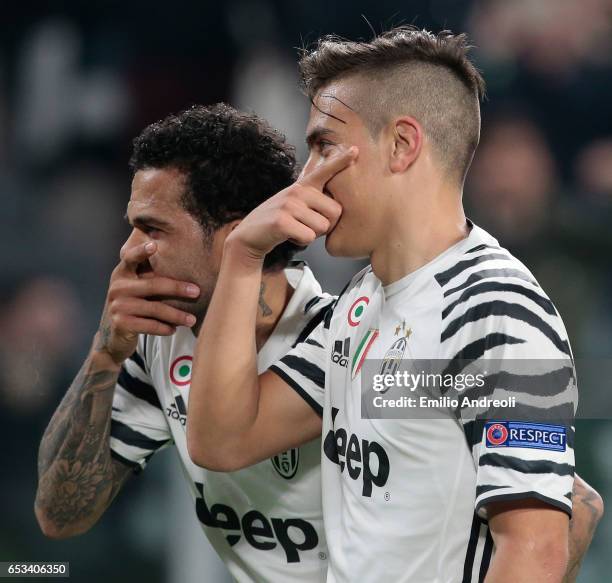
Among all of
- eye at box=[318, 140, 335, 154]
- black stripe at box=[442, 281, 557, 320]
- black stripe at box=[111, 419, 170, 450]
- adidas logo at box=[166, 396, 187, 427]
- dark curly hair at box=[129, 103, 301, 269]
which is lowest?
black stripe at box=[111, 419, 170, 450]

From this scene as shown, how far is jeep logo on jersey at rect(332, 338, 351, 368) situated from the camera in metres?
1.79

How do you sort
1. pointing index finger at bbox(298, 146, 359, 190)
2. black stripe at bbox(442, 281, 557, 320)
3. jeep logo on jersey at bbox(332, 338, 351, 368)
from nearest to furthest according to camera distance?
black stripe at bbox(442, 281, 557, 320)
pointing index finger at bbox(298, 146, 359, 190)
jeep logo on jersey at bbox(332, 338, 351, 368)

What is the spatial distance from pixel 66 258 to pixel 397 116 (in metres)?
2.38

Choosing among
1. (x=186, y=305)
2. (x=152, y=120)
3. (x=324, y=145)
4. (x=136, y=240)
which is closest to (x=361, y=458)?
(x=324, y=145)

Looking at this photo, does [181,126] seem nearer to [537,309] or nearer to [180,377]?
[180,377]

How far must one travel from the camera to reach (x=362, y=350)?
173 centimetres

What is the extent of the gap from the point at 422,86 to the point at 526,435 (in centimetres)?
69

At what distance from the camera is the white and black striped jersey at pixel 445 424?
1.37m

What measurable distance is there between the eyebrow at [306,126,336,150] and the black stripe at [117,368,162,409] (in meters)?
0.87

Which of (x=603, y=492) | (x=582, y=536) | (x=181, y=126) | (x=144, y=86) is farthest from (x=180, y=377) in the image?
(x=144, y=86)

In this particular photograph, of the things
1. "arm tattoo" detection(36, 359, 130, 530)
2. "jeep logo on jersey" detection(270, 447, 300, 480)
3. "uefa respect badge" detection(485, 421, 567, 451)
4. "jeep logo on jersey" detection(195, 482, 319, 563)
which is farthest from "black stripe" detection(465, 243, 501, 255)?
"arm tattoo" detection(36, 359, 130, 530)

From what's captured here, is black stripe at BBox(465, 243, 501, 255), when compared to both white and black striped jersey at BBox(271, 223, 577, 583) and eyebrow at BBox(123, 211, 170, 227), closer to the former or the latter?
white and black striped jersey at BBox(271, 223, 577, 583)

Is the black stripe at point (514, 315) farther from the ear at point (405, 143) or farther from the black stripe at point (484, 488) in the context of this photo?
the ear at point (405, 143)

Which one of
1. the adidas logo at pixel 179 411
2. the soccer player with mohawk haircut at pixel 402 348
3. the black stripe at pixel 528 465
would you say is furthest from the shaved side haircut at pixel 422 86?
the adidas logo at pixel 179 411
